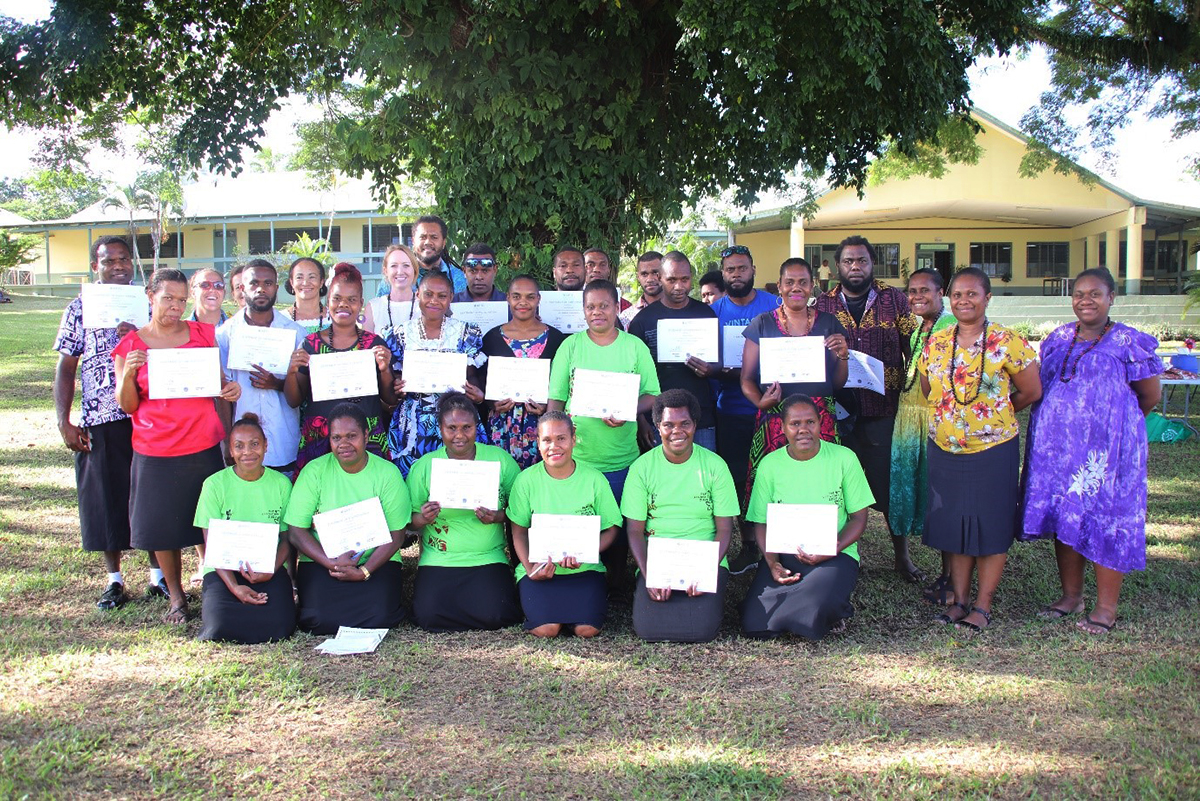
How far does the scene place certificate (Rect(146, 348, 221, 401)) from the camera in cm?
475

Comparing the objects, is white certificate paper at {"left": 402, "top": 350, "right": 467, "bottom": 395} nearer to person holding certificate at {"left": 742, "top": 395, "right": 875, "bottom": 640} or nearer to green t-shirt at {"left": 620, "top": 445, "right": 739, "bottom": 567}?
green t-shirt at {"left": 620, "top": 445, "right": 739, "bottom": 567}

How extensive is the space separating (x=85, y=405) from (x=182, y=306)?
34.5 inches

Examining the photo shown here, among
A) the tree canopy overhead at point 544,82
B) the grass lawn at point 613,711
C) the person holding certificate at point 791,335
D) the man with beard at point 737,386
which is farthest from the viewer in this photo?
the tree canopy overhead at point 544,82

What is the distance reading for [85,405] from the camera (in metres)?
5.15

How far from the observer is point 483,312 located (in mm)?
5691

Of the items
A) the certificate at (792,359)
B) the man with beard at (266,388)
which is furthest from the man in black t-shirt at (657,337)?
the man with beard at (266,388)

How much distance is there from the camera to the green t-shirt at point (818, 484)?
4.89m

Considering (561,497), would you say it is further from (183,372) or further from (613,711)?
(183,372)

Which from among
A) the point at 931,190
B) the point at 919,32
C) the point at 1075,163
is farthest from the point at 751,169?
the point at 931,190

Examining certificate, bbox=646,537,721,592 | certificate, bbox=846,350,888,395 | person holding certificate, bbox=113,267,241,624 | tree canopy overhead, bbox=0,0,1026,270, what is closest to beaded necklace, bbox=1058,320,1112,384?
certificate, bbox=846,350,888,395

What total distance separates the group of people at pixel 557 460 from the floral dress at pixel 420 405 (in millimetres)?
14

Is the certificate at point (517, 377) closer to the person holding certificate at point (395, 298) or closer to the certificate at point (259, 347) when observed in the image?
the person holding certificate at point (395, 298)

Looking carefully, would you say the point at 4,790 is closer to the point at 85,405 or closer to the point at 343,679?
the point at 343,679

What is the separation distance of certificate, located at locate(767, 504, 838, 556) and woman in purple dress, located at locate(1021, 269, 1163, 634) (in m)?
1.16
